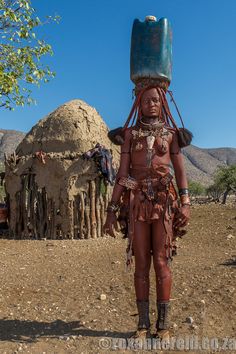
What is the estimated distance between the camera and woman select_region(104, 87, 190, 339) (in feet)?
12.9

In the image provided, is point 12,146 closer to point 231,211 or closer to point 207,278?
point 231,211

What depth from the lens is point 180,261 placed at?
24.6ft

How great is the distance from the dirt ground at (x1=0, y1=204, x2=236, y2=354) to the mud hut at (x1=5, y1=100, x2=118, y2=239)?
5.54ft

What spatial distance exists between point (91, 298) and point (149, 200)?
6.54 ft

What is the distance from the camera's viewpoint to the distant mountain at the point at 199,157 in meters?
97.8

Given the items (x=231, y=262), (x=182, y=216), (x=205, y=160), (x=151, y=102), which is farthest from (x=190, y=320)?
(x=205, y=160)

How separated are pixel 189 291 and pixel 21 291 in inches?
92.6

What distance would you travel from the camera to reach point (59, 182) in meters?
10.7

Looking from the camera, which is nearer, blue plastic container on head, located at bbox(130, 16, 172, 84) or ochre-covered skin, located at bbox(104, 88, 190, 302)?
ochre-covered skin, located at bbox(104, 88, 190, 302)

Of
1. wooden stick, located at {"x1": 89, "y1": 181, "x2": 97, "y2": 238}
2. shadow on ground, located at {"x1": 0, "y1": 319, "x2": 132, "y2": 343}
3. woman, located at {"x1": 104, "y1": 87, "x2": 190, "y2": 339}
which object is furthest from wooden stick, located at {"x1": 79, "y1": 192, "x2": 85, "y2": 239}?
woman, located at {"x1": 104, "y1": 87, "x2": 190, "y2": 339}

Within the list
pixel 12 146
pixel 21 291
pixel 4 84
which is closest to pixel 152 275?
pixel 21 291

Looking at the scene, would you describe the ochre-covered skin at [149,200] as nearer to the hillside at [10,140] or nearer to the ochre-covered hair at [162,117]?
the ochre-covered hair at [162,117]

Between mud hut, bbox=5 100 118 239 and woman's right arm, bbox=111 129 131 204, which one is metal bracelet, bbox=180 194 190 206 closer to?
woman's right arm, bbox=111 129 131 204

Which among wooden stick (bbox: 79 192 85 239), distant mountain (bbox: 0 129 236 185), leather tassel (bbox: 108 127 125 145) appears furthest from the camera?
distant mountain (bbox: 0 129 236 185)
